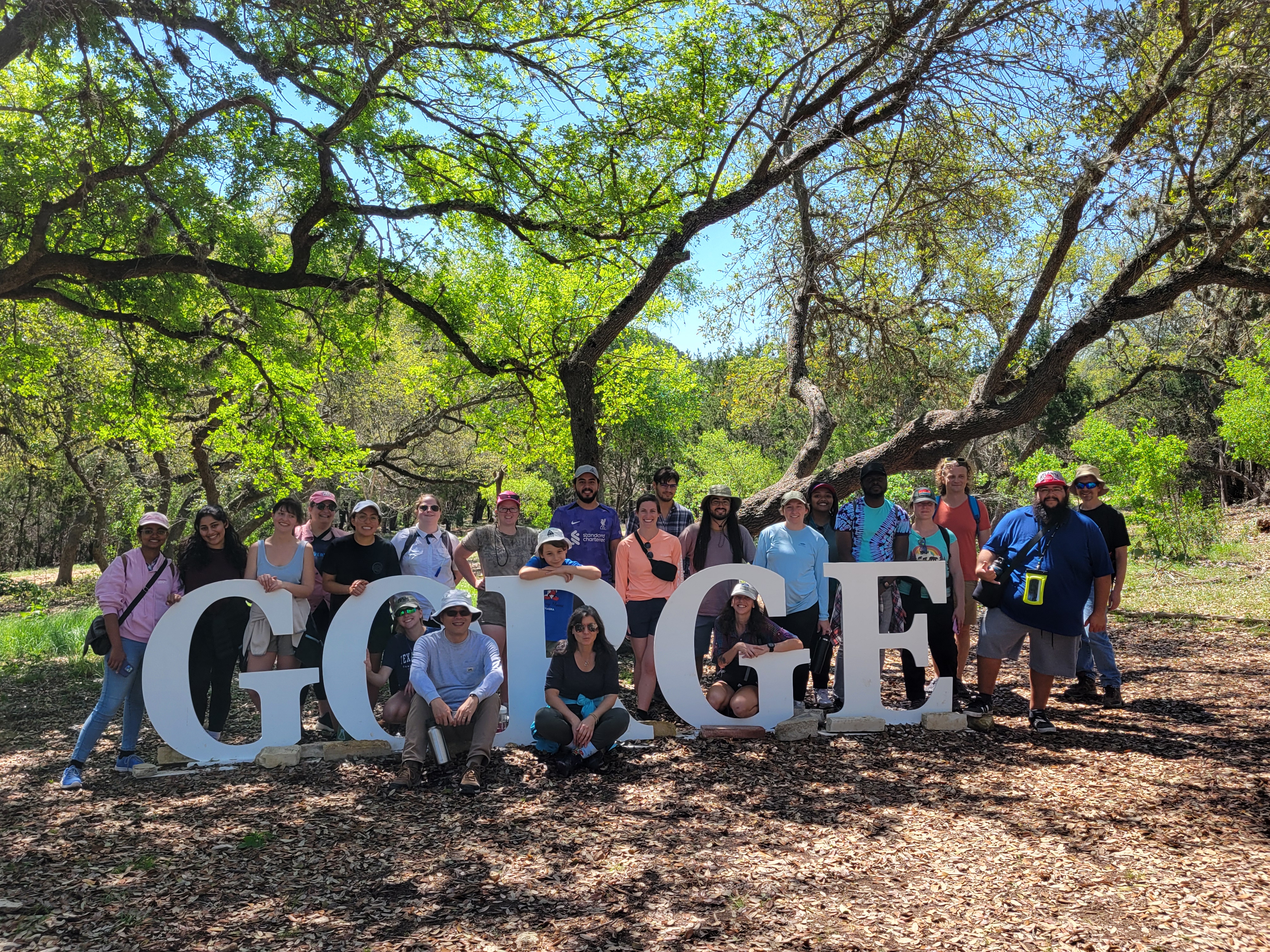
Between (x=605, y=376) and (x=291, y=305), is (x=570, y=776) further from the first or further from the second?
(x=605, y=376)

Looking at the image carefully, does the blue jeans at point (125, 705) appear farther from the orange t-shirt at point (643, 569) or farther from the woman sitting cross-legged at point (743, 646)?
the woman sitting cross-legged at point (743, 646)

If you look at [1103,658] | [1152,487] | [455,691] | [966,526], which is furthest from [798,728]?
[1152,487]

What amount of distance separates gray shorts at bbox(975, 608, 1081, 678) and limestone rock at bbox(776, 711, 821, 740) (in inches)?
48.1

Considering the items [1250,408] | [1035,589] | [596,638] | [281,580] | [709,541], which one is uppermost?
[1250,408]

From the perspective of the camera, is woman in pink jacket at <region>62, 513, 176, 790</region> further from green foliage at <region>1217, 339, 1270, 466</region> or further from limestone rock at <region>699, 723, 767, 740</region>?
green foliage at <region>1217, 339, 1270, 466</region>

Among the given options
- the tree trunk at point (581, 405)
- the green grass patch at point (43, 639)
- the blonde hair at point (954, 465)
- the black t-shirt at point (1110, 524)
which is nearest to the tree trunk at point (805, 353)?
the tree trunk at point (581, 405)

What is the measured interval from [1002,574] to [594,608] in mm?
2738

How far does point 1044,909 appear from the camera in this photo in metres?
3.08

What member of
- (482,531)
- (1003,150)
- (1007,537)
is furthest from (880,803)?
(1003,150)

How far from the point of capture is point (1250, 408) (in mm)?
16656

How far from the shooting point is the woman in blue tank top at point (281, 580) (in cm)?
525

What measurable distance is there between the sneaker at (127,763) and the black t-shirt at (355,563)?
1.44m

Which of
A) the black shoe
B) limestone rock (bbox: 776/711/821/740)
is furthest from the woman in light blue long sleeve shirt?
the black shoe

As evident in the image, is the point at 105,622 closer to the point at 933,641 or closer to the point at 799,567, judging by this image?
the point at 799,567
